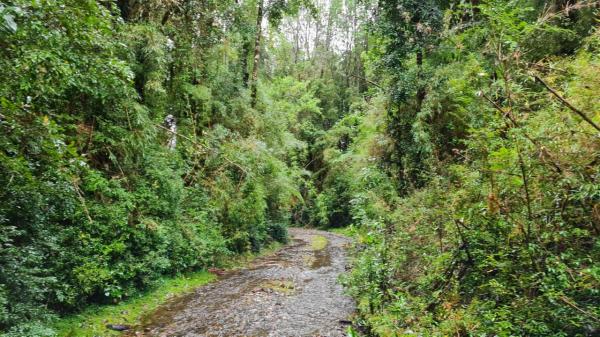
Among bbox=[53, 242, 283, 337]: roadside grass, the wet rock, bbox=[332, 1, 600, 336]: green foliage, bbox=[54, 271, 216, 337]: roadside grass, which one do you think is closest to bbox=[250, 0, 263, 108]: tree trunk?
bbox=[53, 242, 283, 337]: roadside grass

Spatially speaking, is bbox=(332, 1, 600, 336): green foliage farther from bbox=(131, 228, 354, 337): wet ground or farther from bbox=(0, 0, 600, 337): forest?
bbox=(131, 228, 354, 337): wet ground

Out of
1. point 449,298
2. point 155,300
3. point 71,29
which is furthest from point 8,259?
point 449,298

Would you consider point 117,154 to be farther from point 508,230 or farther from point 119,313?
point 508,230

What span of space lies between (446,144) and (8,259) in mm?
11191

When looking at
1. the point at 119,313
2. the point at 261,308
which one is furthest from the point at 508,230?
the point at 119,313

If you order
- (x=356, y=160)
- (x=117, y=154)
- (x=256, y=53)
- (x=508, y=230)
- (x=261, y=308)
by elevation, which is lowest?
(x=261, y=308)

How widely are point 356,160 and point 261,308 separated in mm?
8707

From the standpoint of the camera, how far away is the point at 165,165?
10930 millimetres

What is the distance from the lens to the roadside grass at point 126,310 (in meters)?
6.89

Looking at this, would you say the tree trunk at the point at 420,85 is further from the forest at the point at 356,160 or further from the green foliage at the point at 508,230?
the green foliage at the point at 508,230

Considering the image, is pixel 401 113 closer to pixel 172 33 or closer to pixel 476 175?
pixel 476 175

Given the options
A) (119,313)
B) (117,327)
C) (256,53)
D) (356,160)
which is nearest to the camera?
(117,327)

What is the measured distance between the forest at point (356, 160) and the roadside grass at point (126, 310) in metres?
0.28

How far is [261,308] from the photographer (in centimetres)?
906
